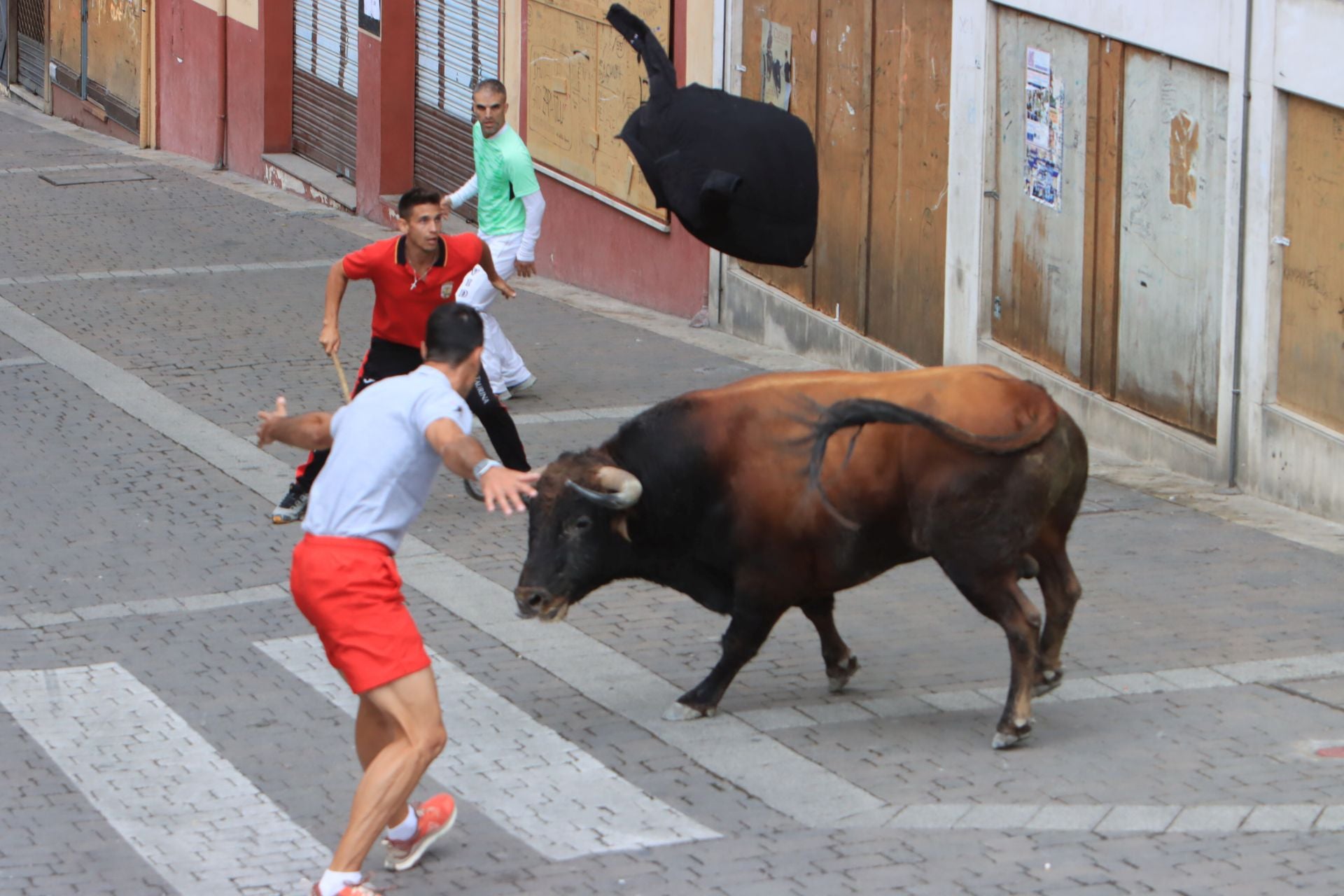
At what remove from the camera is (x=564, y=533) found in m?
7.59

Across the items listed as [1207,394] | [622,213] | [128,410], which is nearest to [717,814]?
[1207,394]

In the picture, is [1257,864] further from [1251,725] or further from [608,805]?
[608,805]

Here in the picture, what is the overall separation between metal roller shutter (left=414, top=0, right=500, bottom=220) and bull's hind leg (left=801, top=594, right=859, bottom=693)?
12140mm

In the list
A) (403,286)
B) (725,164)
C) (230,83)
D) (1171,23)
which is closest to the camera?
(725,164)

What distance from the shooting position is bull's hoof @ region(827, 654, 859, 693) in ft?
26.8

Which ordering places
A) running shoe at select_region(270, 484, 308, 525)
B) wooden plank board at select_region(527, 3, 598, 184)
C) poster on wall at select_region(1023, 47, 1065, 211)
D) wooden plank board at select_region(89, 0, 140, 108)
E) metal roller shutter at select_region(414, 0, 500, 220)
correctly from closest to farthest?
running shoe at select_region(270, 484, 308, 525) < poster on wall at select_region(1023, 47, 1065, 211) < wooden plank board at select_region(527, 3, 598, 184) < metal roller shutter at select_region(414, 0, 500, 220) < wooden plank board at select_region(89, 0, 140, 108)

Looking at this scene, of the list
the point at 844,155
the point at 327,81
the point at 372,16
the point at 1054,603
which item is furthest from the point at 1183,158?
the point at 327,81

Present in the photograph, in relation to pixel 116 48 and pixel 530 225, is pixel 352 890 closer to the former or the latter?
pixel 530 225

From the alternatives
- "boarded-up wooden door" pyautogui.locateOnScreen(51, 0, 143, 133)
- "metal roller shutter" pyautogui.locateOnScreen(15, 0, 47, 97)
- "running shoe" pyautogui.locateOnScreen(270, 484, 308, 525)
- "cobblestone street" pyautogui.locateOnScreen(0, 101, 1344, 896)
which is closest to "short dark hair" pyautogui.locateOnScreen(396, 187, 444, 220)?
"running shoe" pyautogui.locateOnScreen(270, 484, 308, 525)

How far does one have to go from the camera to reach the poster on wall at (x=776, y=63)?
1520cm

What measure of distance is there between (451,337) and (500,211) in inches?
285

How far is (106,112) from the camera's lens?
94.0 ft

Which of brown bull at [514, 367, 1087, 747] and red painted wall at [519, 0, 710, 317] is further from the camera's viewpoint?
red painted wall at [519, 0, 710, 317]

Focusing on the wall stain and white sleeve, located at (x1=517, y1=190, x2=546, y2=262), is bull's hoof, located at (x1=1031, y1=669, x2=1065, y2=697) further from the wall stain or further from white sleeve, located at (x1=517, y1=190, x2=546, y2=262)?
white sleeve, located at (x1=517, y1=190, x2=546, y2=262)
